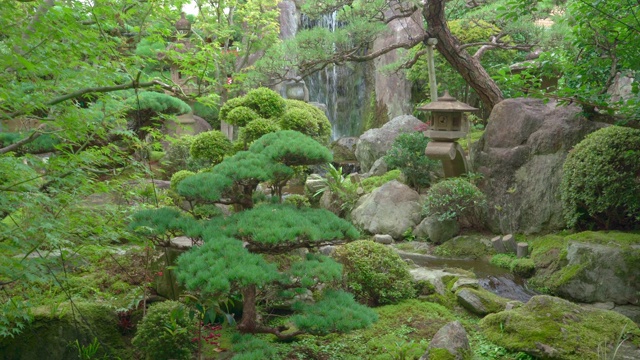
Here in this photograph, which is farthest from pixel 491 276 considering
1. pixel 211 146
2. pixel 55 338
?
pixel 55 338

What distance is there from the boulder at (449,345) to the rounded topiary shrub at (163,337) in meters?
2.04

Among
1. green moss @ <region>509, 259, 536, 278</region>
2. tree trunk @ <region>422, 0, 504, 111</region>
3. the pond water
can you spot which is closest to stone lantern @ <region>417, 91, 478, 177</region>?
tree trunk @ <region>422, 0, 504, 111</region>

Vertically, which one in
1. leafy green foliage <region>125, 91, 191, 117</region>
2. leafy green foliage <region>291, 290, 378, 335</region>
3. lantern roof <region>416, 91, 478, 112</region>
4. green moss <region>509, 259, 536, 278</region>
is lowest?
green moss <region>509, 259, 536, 278</region>

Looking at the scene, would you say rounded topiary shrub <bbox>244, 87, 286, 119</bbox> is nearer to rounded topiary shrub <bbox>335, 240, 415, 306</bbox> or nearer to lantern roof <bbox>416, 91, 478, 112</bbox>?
rounded topiary shrub <bbox>335, 240, 415, 306</bbox>

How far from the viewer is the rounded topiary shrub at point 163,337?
4254 mm

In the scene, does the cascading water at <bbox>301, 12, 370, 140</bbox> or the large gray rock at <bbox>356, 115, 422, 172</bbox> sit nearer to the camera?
the large gray rock at <bbox>356, 115, 422, 172</bbox>

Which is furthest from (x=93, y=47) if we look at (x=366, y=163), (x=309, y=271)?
(x=366, y=163)

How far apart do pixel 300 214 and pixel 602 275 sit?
15.5 ft

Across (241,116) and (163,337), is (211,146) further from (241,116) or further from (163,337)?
(163,337)

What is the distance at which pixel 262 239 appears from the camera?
4.27 m

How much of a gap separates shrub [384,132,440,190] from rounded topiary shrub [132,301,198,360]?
8.19m

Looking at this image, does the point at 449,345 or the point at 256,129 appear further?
the point at 256,129

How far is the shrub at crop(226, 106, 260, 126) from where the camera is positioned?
7.89 metres

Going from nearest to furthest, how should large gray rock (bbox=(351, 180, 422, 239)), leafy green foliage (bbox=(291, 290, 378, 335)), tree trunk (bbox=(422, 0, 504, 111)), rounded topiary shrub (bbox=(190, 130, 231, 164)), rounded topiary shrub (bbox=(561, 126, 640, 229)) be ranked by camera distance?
leafy green foliage (bbox=(291, 290, 378, 335)) → rounded topiary shrub (bbox=(561, 126, 640, 229)) → rounded topiary shrub (bbox=(190, 130, 231, 164)) → tree trunk (bbox=(422, 0, 504, 111)) → large gray rock (bbox=(351, 180, 422, 239))
